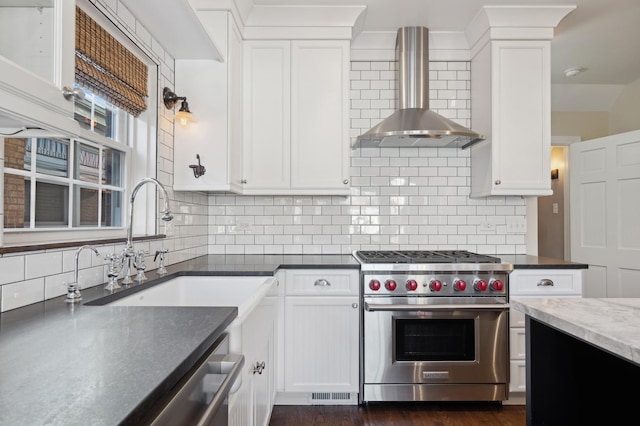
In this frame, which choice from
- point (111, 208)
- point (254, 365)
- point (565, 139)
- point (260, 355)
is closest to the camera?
point (254, 365)

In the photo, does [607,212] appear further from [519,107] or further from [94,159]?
[94,159]

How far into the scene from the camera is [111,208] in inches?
75.6

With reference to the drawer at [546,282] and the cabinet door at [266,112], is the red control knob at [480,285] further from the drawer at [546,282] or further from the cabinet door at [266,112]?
the cabinet door at [266,112]

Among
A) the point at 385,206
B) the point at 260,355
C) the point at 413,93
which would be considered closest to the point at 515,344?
the point at 385,206

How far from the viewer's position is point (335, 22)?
2609 millimetres

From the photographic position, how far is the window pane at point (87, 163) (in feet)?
5.46

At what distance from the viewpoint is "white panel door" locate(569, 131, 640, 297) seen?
10.4 feet

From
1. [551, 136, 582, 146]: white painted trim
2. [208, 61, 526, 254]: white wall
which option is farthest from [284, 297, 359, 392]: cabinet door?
[551, 136, 582, 146]: white painted trim

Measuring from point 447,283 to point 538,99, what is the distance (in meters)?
1.50

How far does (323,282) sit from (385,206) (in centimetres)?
97

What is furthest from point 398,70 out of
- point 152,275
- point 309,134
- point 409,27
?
point 152,275

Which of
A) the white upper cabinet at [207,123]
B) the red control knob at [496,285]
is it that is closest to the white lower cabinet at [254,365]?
the white upper cabinet at [207,123]

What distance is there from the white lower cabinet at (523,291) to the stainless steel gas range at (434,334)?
0.06m

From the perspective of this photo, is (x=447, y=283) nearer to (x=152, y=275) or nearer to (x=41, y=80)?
(x=152, y=275)
